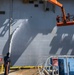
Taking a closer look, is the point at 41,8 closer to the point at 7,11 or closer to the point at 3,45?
the point at 7,11

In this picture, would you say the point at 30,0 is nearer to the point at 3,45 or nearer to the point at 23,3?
the point at 23,3

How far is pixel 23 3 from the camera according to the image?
1579cm

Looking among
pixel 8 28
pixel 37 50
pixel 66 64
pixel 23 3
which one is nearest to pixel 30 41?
pixel 37 50

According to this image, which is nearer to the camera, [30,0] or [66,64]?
[66,64]

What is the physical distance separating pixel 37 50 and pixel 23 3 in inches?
135

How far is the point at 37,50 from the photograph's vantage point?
604 inches

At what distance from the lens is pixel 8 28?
15.5 meters

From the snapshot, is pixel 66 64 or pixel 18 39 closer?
pixel 66 64

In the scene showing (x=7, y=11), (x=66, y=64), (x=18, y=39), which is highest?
(x=7, y=11)

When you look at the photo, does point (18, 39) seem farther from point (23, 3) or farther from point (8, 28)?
point (23, 3)

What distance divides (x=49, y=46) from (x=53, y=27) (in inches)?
53.0

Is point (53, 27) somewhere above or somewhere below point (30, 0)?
below

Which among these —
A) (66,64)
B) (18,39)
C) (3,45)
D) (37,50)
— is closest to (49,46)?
(37,50)

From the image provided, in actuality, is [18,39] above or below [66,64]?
above
